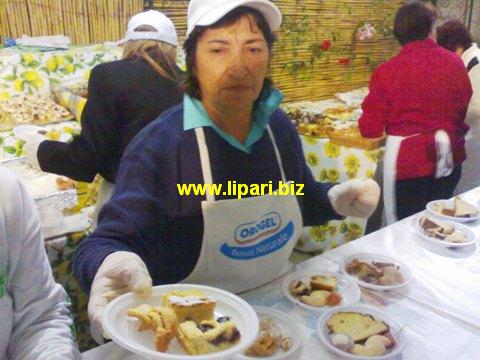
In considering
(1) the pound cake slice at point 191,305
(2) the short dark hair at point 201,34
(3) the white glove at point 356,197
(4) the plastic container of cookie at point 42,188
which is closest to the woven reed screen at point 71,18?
(4) the plastic container of cookie at point 42,188

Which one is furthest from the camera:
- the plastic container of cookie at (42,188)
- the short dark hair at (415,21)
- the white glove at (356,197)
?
the short dark hair at (415,21)

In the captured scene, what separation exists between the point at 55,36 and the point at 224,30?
201 centimetres

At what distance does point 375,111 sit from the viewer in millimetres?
2455

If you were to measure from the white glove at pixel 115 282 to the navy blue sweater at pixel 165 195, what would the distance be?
0.35ft

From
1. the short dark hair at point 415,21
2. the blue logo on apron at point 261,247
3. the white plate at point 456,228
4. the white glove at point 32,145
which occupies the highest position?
the short dark hair at point 415,21

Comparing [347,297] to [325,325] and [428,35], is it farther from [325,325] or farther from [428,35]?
[428,35]

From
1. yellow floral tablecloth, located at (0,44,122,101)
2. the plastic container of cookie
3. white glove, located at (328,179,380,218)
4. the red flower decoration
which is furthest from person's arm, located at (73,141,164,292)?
the red flower decoration

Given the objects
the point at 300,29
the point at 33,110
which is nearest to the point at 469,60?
the point at 300,29

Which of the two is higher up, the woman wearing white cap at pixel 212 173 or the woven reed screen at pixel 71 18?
the woven reed screen at pixel 71 18

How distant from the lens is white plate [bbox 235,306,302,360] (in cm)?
97

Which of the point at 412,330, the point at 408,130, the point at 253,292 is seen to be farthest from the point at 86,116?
the point at 408,130

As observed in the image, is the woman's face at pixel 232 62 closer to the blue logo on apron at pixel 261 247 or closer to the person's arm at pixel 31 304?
the blue logo on apron at pixel 261 247

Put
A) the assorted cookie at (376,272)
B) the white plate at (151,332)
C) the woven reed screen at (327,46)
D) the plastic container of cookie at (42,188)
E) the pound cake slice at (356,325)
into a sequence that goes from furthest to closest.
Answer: the woven reed screen at (327,46), the plastic container of cookie at (42,188), the assorted cookie at (376,272), the pound cake slice at (356,325), the white plate at (151,332)

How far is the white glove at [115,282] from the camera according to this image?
3.02 feet
